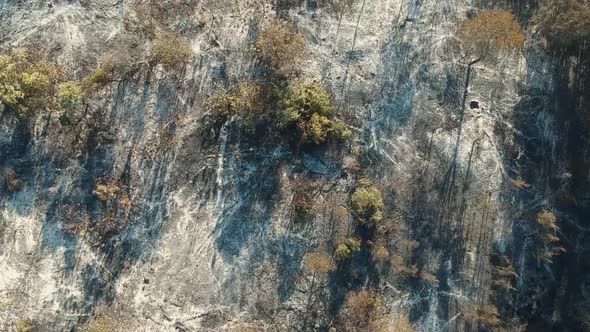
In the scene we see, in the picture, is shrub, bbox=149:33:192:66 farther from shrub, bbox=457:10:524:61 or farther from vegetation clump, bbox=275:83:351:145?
shrub, bbox=457:10:524:61

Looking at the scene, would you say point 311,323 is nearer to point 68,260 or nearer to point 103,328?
point 103,328

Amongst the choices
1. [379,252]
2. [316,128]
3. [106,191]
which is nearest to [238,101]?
[316,128]

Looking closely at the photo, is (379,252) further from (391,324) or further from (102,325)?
(102,325)

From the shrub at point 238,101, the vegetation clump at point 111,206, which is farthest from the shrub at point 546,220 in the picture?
the vegetation clump at point 111,206

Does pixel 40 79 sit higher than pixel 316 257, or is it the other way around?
pixel 40 79

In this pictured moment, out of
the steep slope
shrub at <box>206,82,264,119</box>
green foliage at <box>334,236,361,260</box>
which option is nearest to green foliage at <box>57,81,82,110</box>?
the steep slope

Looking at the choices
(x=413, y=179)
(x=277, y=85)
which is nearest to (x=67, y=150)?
(x=277, y=85)
